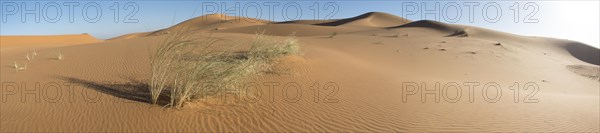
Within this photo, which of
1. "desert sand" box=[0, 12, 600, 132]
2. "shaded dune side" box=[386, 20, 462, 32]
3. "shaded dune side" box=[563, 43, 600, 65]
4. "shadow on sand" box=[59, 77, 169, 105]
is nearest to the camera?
"desert sand" box=[0, 12, 600, 132]

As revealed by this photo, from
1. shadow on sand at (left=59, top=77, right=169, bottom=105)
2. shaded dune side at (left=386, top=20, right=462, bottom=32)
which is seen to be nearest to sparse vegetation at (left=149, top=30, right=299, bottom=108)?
shadow on sand at (left=59, top=77, right=169, bottom=105)

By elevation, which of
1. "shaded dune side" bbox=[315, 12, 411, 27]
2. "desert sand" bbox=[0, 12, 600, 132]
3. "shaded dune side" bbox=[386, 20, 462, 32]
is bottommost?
"desert sand" bbox=[0, 12, 600, 132]

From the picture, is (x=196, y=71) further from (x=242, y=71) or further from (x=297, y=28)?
(x=297, y=28)

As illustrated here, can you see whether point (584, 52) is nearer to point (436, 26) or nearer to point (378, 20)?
point (436, 26)

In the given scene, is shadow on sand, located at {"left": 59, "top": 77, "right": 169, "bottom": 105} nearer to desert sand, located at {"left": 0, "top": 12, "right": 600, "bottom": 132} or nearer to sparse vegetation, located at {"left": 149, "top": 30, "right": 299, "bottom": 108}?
desert sand, located at {"left": 0, "top": 12, "right": 600, "bottom": 132}

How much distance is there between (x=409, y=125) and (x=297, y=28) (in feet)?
96.2

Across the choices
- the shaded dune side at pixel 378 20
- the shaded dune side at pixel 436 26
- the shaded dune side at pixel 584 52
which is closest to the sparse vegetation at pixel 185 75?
the shaded dune side at pixel 584 52

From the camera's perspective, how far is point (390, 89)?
25.0ft

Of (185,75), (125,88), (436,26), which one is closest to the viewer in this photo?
(185,75)

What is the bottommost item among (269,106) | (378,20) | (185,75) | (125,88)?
(269,106)

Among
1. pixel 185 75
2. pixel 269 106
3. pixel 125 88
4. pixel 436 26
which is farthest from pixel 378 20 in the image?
pixel 185 75

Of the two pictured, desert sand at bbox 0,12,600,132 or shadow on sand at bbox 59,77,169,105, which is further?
shadow on sand at bbox 59,77,169,105

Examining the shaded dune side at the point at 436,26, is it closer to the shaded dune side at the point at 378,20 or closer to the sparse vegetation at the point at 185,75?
the shaded dune side at the point at 378,20

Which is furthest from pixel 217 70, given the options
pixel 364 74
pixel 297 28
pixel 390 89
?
pixel 297 28
